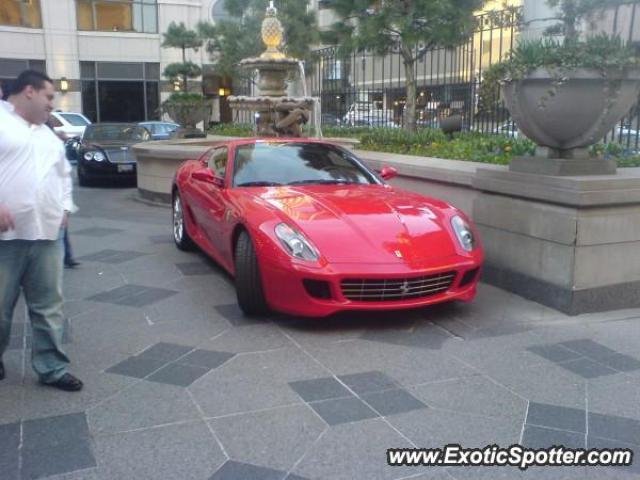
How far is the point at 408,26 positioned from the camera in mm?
11727

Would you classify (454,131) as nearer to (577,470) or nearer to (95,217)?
(95,217)

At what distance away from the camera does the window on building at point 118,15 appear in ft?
117

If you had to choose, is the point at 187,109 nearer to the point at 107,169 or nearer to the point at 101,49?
the point at 107,169

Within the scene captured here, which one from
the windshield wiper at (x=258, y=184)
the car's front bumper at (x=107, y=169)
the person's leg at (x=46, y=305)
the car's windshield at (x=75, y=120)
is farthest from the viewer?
the car's windshield at (x=75, y=120)

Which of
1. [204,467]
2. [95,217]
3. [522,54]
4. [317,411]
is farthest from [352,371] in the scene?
[95,217]

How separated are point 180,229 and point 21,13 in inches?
1252

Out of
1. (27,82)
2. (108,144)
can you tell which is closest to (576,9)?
(27,82)

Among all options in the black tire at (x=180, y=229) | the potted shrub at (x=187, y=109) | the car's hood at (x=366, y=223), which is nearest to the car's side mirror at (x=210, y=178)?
the car's hood at (x=366, y=223)

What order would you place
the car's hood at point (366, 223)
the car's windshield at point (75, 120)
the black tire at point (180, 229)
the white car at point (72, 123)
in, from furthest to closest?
1. the car's windshield at point (75, 120)
2. the white car at point (72, 123)
3. the black tire at point (180, 229)
4. the car's hood at point (366, 223)

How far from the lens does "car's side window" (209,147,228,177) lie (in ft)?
21.6

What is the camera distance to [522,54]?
5.66m

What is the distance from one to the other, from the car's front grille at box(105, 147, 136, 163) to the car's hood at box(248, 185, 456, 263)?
32.1ft

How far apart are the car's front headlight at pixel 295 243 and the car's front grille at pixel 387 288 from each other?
32 centimetres

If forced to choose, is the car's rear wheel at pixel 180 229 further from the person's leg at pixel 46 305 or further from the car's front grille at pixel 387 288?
the person's leg at pixel 46 305
